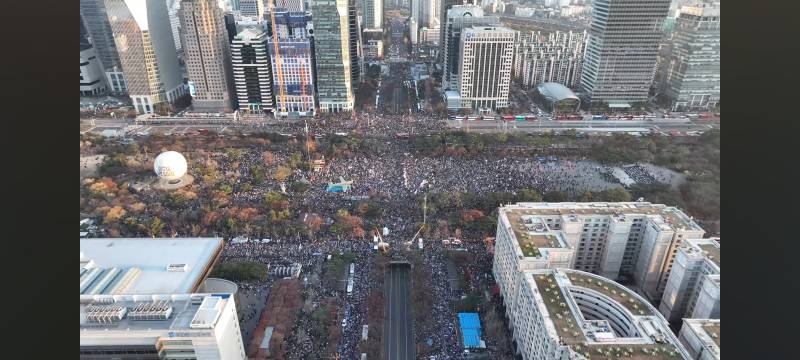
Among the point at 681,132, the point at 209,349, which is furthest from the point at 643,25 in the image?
the point at 209,349

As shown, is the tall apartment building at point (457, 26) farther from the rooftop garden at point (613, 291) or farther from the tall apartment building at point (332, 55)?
the rooftop garden at point (613, 291)

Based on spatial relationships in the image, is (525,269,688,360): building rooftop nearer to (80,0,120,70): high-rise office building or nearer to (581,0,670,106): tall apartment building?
(581,0,670,106): tall apartment building

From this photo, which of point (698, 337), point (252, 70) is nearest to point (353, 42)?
point (252, 70)

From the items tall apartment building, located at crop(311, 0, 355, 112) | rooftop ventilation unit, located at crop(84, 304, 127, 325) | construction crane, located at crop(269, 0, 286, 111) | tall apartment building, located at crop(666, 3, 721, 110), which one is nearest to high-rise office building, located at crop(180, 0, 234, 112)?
construction crane, located at crop(269, 0, 286, 111)

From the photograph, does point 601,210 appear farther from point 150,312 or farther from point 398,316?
point 150,312

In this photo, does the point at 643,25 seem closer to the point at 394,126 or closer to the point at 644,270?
the point at 394,126

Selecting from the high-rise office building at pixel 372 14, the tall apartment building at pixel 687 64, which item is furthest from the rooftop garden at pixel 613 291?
the high-rise office building at pixel 372 14
